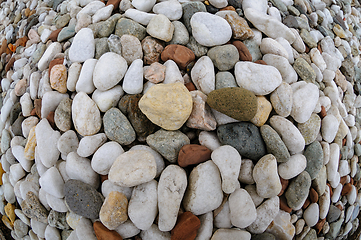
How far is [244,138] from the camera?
69cm

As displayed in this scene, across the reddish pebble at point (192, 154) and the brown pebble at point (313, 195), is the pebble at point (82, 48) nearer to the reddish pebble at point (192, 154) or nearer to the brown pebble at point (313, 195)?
the reddish pebble at point (192, 154)

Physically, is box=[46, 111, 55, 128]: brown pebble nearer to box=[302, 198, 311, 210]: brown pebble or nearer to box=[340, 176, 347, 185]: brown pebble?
box=[302, 198, 311, 210]: brown pebble

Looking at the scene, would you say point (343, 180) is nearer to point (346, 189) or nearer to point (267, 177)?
point (346, 189)

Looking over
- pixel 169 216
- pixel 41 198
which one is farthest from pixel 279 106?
pixel 41 198

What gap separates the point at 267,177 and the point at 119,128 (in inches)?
16.3

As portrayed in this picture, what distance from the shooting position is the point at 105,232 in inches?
25.9

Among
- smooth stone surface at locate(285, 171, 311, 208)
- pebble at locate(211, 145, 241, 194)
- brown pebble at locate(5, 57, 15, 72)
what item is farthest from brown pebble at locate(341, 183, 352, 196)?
brown pebble at locate(5, 57, 15, 72)

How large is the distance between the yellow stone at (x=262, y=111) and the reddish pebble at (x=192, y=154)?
161mm

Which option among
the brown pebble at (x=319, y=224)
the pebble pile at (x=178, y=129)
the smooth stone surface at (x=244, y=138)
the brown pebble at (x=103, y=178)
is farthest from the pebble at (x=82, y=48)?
the brown pebble at (x=319, y=224)

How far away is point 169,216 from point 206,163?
6.3 inches

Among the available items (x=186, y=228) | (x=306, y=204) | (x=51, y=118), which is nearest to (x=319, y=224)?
(x=306, y=204)

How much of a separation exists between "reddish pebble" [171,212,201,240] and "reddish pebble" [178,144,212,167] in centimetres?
Answer: 13

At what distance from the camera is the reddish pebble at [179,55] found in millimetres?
766

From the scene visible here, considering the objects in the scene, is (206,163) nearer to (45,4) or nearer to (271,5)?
(271,5)
